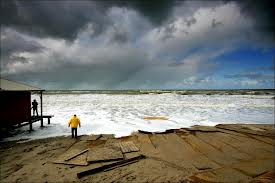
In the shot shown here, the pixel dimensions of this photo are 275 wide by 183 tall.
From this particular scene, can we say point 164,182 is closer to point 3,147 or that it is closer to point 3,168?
point 3,168

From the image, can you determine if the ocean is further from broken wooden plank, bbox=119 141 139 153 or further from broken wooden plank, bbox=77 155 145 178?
broken wooden plank, bbox=77 155 145 178

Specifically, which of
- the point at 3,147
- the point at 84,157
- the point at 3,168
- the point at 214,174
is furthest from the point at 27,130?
the point at 214,174

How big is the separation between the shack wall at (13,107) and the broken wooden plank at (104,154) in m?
7.76

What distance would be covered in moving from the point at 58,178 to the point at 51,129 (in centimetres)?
938

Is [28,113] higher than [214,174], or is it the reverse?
[28,113]

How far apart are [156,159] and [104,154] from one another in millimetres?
2317

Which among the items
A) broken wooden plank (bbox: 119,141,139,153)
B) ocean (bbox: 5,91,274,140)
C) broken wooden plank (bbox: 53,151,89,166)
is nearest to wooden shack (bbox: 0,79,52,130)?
ocean (bbox: 5,91,274,140)

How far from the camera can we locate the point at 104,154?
8250 mm

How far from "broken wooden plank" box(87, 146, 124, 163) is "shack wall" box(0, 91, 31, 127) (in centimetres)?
776

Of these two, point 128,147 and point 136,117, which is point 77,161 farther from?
point 136,117

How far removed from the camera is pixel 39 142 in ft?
37.1

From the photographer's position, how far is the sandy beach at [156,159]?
6500 mm

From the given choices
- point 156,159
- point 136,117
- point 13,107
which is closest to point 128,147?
point 156,159

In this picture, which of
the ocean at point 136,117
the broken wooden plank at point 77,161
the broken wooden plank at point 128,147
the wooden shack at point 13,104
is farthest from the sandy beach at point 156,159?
the ocean at point 136,117
